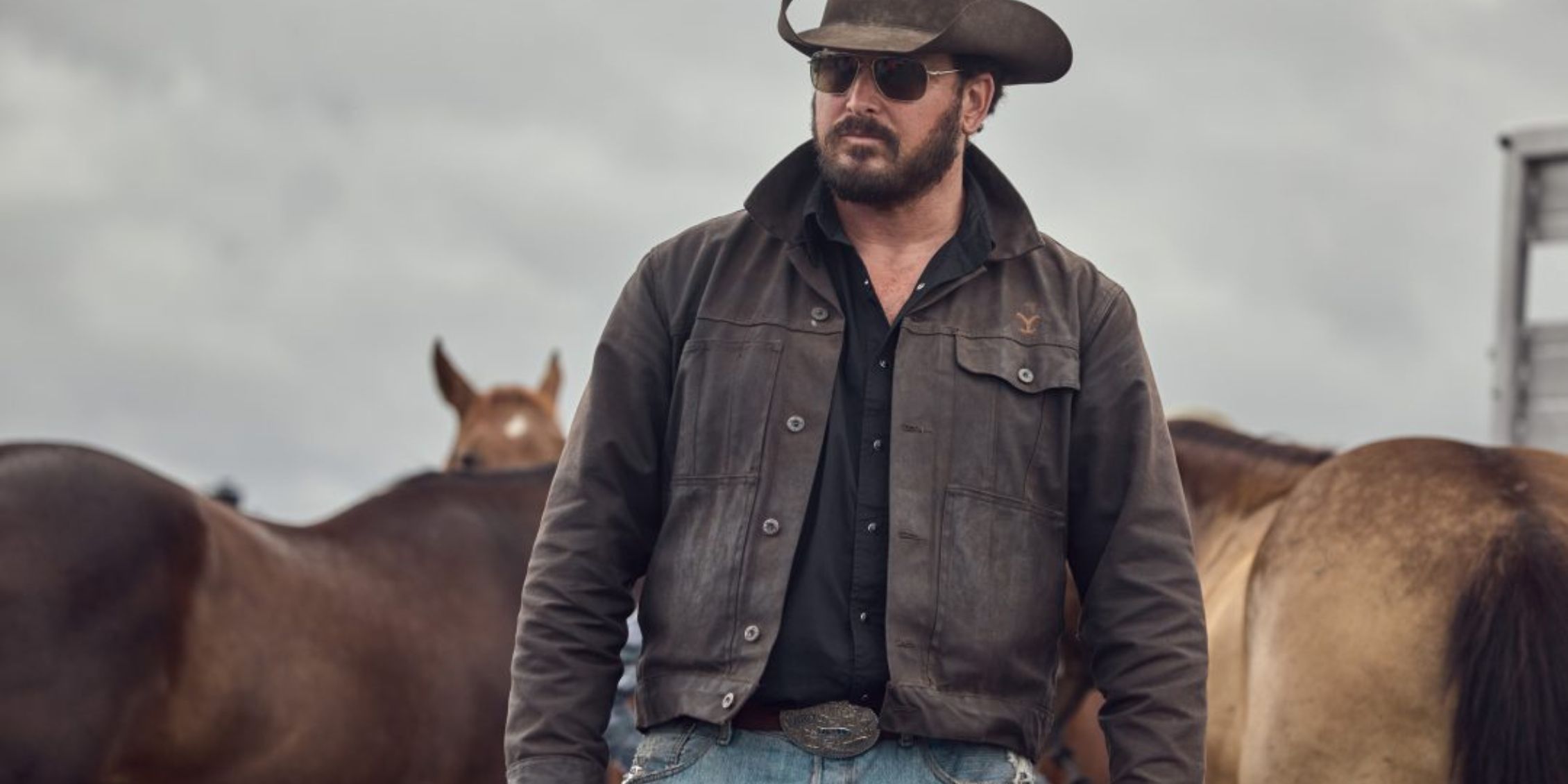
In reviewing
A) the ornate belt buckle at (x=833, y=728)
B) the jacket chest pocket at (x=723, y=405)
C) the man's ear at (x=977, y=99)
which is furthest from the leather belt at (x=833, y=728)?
the man's ear at (x=977, y=99)

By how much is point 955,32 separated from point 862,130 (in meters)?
0.25

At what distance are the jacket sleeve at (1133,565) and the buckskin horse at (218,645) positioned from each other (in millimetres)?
3680

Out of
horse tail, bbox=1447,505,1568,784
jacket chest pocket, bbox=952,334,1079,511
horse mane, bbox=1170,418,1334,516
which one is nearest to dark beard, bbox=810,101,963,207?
jacket chest pocket, bbox=952,334,1079,511

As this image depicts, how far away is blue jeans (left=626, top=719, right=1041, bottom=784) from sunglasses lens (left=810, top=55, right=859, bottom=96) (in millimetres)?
1021

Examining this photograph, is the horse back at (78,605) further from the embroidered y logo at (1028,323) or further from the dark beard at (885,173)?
the embroidered y logo at (1028,323)

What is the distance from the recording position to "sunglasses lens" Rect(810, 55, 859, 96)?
3020mm

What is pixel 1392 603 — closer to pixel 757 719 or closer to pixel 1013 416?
pixel 1013 416

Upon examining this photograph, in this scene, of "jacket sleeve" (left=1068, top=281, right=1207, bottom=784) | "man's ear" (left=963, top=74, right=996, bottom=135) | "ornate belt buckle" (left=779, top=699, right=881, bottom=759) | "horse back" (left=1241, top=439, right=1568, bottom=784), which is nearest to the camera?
"ornate belt buckle" (left=779, top=699, right=881, bottom=759)

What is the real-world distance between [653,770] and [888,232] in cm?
93

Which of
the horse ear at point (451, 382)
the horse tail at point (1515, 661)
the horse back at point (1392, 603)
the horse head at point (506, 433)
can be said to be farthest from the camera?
the horse ear at point (451, 382)

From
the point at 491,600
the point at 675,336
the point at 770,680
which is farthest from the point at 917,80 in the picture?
the point at 491,600

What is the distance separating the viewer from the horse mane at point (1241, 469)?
6199 mm

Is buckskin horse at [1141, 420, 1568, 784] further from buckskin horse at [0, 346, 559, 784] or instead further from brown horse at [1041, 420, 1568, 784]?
buckskin horse at [0, 346, 559, 784]

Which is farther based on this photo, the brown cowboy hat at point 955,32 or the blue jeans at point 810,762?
the brown cowboy hat at point 955,32
